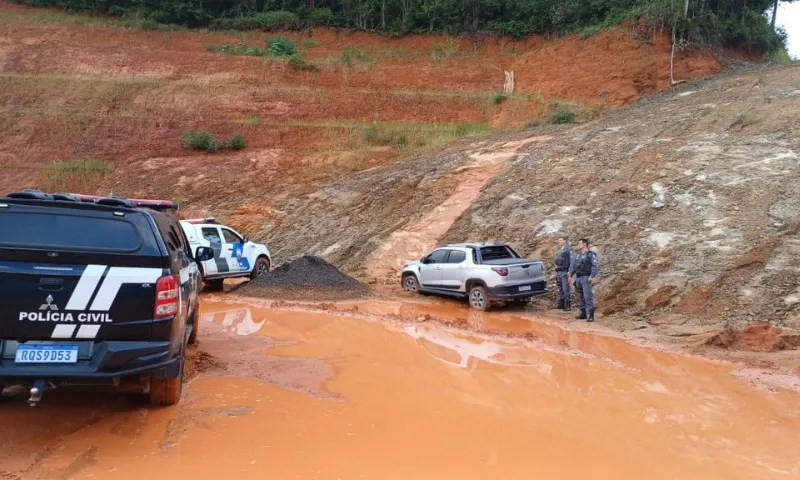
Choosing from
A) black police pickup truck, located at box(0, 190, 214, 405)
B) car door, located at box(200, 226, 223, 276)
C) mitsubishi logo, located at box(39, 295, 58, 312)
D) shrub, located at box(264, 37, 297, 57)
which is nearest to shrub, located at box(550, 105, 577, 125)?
car door, located at box(200, 226, 223, 276)

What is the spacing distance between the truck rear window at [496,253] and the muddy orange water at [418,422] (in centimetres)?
486

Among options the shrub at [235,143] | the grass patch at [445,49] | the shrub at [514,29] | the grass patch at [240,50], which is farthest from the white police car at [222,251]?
the shrub at [514,29]

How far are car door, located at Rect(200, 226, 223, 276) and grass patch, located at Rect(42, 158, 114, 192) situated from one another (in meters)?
12.9

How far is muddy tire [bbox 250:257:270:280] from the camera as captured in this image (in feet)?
51.7

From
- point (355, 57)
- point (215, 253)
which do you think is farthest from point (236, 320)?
point (355, 57)

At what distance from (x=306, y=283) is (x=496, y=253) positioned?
14.9 ft

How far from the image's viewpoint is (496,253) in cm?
1320

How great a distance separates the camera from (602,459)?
15.5 feet

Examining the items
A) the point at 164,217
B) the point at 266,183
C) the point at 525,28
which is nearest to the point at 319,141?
the point at 266,183

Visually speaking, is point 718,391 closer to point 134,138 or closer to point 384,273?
point 384,273

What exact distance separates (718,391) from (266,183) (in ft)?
63.9

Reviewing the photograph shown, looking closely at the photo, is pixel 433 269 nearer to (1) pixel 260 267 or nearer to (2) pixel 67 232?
(1) pixel 260 267

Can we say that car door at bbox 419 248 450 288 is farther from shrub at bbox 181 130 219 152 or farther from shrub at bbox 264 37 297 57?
shrub at bbox 264 37 297 57

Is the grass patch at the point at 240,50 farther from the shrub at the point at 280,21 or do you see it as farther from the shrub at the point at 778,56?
the shrub at the point at 778,56
